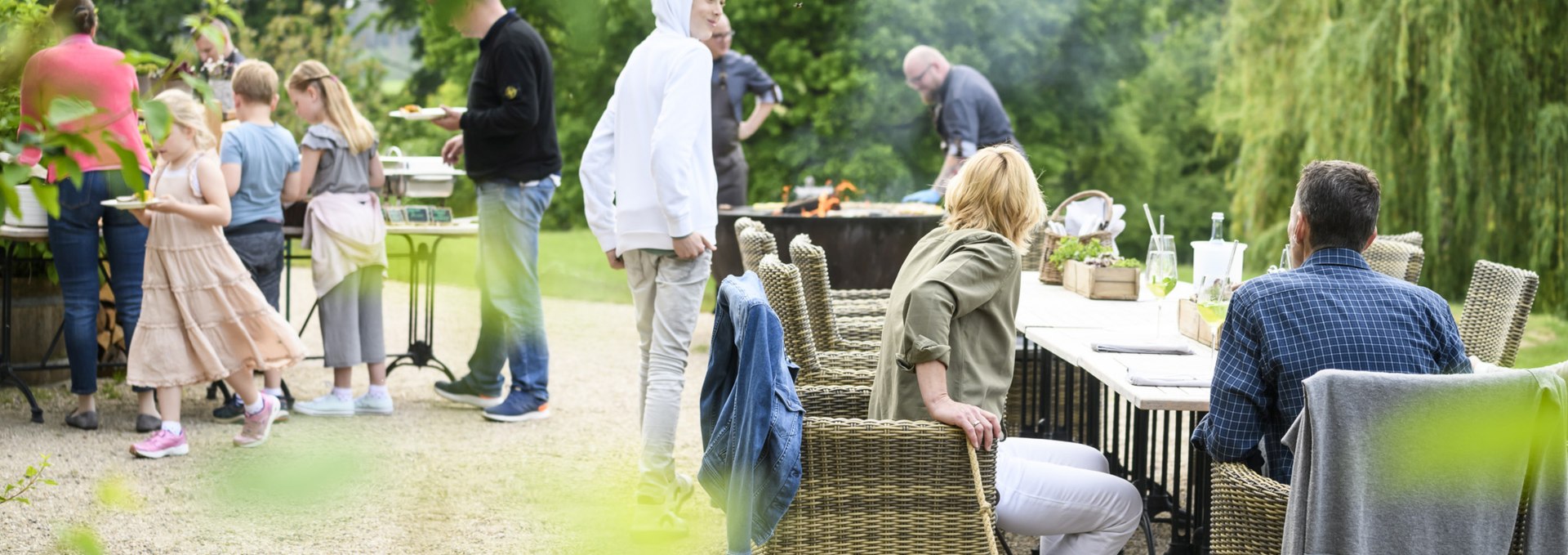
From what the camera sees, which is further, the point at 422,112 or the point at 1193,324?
the point at 422,112

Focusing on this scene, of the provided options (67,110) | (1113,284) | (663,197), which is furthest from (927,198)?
(67,110)

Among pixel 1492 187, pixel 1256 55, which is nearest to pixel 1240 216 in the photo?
pixel 1256 55

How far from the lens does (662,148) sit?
416 centimetres

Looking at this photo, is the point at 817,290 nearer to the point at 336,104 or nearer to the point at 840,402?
the point at 840,402

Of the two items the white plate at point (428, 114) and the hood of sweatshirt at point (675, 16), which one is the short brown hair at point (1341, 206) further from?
the white plate at point (428, 114)

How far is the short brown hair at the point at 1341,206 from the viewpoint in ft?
8.98

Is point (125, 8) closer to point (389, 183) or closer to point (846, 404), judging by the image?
point (846, 404)

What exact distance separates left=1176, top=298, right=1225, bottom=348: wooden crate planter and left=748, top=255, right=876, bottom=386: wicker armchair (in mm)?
894

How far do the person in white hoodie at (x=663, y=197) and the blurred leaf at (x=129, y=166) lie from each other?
130 inches

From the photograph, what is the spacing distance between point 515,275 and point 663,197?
2.11 metres

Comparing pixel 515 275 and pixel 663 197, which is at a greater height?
pixel 663 197

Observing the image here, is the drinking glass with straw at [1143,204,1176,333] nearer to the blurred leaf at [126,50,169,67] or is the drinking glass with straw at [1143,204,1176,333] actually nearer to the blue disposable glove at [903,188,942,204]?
the blurred leaf at [126,50,169,67]

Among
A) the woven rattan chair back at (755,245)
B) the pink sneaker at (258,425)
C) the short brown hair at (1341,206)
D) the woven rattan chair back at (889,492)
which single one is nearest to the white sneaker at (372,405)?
the pink sneaker at (258,425)

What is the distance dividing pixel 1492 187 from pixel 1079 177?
1097 centimetres
